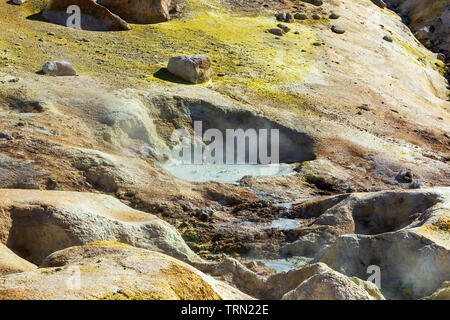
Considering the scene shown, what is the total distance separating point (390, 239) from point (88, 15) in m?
27.3

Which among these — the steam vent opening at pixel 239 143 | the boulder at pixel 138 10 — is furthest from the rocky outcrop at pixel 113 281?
the boulder at pixel 138 10

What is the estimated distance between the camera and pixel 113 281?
25.7 ft

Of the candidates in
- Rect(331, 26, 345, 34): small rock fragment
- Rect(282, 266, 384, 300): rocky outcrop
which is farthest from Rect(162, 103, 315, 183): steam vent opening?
Rect(331, 26, 345, 34): small rock fragment

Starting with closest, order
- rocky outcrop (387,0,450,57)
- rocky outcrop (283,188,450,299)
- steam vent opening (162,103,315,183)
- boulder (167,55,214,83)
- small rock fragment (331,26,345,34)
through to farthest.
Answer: rocky outcrop (283,188,450,299), steam vent opening (162,103,315,183), boulder (167,55,214,83), small rock fragment (331,26,345,34), rocky outcrop (387,0,450,57)

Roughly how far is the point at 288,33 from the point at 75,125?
78.6 feet

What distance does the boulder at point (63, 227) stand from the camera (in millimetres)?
13352

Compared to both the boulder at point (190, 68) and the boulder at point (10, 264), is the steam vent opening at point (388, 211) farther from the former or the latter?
the boulder at point (190, 68)

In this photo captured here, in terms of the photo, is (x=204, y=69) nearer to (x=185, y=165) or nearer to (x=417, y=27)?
(x=185, y=165)

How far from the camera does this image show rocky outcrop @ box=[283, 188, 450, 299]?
42.5 feet

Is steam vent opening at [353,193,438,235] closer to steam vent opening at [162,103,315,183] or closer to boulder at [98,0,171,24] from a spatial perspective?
steam vent opening at [162,103,315,183]

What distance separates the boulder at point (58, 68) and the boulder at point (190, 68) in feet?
18.0

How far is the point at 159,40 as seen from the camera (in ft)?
119

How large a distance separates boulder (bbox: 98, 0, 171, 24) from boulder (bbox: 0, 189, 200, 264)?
83.4 ft

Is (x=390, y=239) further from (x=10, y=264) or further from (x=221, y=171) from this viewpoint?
(x=221, y=171)
